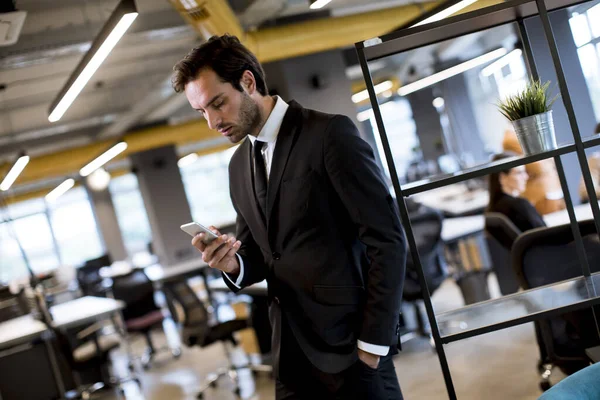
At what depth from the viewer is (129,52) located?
8750 mm

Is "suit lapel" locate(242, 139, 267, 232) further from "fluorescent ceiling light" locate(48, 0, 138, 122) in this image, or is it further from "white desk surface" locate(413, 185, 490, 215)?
"white desk surface" locate(413, 185, 490, 215)

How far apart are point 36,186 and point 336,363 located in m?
19.3

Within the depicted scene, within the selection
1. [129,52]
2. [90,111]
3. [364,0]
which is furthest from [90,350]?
[90,111]

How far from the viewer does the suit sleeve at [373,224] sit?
6.32 ft

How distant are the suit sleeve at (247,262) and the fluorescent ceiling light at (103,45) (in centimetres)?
208

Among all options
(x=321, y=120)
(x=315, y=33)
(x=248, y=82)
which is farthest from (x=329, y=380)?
(x=315, y=33)

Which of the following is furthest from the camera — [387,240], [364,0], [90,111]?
[90,111]

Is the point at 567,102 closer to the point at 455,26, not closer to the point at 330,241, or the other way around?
the point at 455,26

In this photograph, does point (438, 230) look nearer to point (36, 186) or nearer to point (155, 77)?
point (155, 77)

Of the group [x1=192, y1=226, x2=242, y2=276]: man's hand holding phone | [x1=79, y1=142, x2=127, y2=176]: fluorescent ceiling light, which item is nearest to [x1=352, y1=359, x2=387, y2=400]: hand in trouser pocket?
[x1=192, y1=226, x2=242, y2=276]: man's hand holding phone

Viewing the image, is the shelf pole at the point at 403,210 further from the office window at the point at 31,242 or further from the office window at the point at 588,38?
the office window at the point at 31,242

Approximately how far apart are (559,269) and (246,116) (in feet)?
6.26

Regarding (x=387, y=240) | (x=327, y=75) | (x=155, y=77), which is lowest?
(x=387, y=240)

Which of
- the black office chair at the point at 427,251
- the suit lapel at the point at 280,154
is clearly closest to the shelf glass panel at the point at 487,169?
the suit lapel at the point at 280,154
